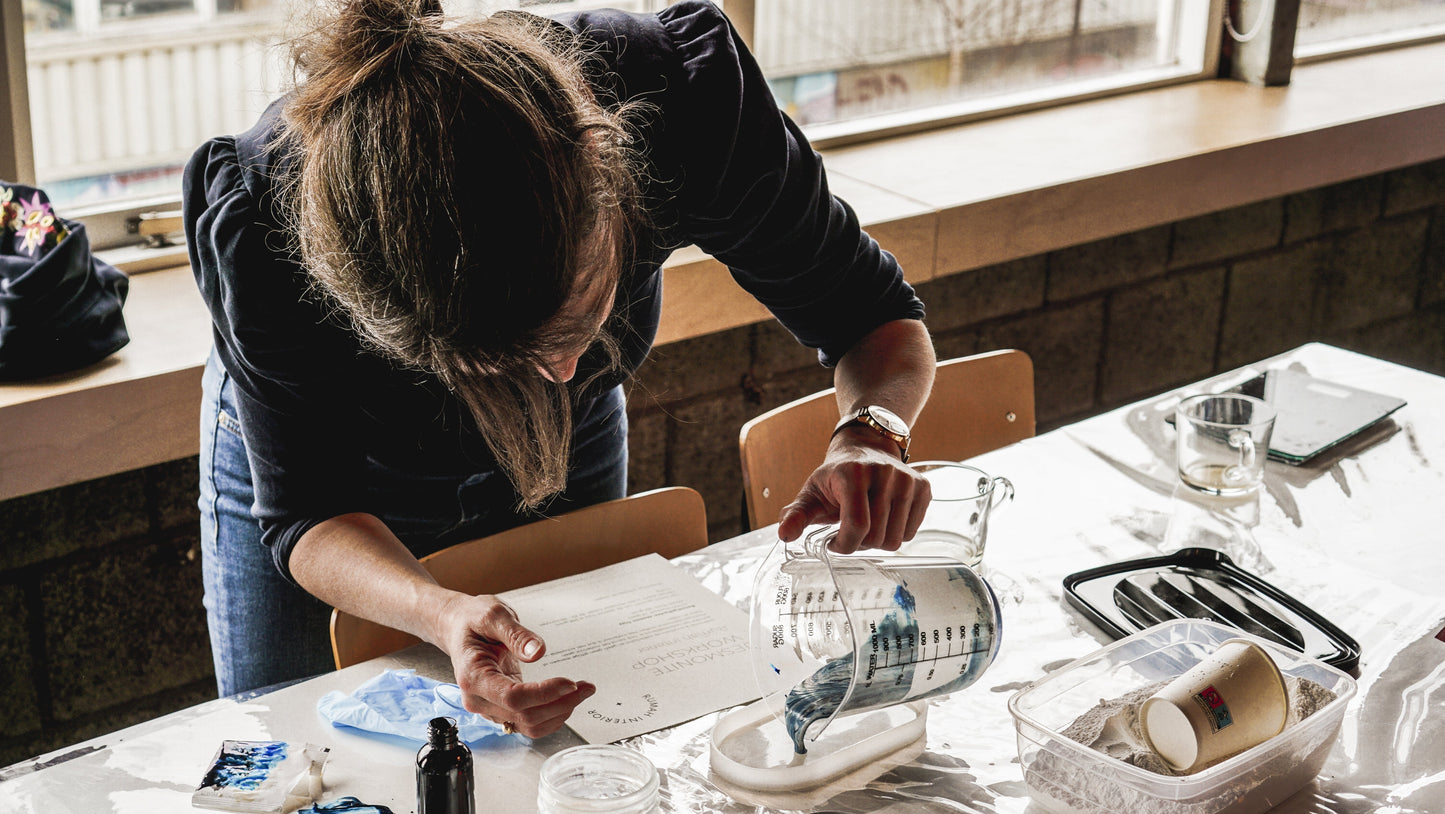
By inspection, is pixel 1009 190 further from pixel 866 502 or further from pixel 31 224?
pixel 31 224

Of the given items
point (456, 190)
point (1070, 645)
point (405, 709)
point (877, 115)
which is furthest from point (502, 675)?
point (877, 115)

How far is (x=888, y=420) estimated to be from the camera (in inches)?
50.0

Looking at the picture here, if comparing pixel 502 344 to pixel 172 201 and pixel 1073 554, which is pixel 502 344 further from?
pixel 172 201

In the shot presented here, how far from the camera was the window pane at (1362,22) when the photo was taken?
3.36m

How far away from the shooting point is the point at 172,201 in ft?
6.54

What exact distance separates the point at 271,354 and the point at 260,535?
339 millimetres

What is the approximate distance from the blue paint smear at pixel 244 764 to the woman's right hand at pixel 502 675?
15 cm

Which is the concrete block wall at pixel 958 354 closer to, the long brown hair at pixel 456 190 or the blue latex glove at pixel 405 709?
the blue latex glove at pixel 405 709

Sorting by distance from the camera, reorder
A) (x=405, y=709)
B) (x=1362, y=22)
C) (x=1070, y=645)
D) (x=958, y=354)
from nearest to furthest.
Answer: (x=405, y=709) < (x=1070, y=645) < (x=958, y=354) < (x=1362, y=22)

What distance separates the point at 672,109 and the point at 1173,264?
6.64 feet

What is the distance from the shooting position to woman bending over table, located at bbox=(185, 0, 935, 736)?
0.86 m

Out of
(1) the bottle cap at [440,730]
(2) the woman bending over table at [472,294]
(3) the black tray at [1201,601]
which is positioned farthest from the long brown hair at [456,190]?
(3) the black tray at [1201,601]

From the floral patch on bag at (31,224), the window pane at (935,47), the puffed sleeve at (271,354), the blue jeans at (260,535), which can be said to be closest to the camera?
the puffed sleeve at (271,354)

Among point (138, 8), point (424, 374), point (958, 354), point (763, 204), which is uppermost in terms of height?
point (138, 8)
